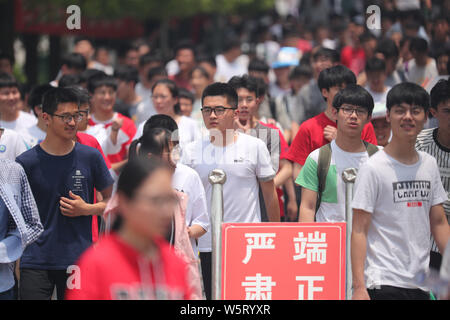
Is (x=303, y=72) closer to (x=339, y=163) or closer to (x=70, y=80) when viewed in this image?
(x=70, y=80)

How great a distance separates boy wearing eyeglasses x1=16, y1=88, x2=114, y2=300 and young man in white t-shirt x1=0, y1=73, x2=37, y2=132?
2.61 meters

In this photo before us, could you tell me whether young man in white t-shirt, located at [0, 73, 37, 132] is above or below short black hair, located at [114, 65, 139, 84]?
below

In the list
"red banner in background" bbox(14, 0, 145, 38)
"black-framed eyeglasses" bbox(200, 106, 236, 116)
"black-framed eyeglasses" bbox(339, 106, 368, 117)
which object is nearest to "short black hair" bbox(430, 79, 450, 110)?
"black-framed eyeglasses" bbox(339, 106, 368, 117)

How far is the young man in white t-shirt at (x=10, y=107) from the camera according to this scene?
28.2 ft

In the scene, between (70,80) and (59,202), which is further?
(70,80)

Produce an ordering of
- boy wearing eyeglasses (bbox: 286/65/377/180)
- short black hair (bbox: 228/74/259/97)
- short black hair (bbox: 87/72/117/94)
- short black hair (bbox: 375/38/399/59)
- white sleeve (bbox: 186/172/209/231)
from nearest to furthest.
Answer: white sleeve (bbox: 186/172/209/231) → boy wearing eyeglasses (bbox: 286/65/377/180) → short black hair (bbox: 228/74/259/97) → short black hair (bbox: 87/72/117/94) → short black hair (bbox: 375/38/399/59)

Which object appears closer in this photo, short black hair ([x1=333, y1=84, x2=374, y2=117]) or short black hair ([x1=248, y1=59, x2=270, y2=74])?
short black hair ([x1=333, y1=84, x2=374, y2=117])

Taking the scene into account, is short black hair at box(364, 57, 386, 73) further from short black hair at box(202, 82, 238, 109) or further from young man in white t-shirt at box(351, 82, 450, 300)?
young man in white t-shirt at box(351, 82, 450, 300)

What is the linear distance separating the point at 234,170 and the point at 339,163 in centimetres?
91

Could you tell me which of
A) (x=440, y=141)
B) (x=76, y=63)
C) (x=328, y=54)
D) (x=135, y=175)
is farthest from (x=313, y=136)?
(x=76, y=63)

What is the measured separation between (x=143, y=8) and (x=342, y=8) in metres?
5.71

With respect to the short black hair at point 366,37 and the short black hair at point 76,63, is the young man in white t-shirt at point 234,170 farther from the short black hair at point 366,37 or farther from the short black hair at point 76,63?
the short black hair at point 366,37

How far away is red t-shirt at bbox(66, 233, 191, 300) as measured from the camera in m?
3.26

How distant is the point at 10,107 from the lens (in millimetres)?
8664
